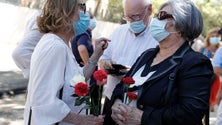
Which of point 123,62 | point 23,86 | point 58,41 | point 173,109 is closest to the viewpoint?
point 173,109

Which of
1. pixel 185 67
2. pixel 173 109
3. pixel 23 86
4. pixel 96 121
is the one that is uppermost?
pixel 185 67

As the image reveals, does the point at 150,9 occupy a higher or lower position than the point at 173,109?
higher

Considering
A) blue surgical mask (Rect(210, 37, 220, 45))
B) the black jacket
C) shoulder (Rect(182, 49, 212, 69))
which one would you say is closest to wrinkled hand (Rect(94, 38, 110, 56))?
the black jacket

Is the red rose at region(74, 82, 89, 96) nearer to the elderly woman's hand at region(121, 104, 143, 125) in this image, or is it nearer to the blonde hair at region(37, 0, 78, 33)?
the elderly woman's hand at region(121, 104, 143, 125)

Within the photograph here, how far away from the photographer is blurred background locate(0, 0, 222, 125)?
23.5 ft

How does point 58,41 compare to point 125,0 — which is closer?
point 58,41

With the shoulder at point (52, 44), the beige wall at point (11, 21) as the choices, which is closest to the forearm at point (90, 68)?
the shoulder at point (52, 44)

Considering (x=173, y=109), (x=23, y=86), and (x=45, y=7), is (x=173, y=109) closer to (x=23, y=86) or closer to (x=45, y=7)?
(x=45, y=7)

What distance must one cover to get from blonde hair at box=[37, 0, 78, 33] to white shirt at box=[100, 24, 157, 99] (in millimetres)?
1215

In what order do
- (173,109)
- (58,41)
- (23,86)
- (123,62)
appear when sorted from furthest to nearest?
(23,86) < (123,62) < (58,41) < (173,109)

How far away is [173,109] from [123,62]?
1443mm

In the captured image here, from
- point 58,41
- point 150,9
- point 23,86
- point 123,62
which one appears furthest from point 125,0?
point 23,86

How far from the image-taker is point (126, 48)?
142 inches

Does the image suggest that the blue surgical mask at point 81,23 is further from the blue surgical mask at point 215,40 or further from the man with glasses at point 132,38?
the blue surgical mask at point 215,40
